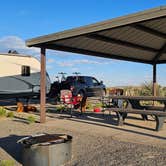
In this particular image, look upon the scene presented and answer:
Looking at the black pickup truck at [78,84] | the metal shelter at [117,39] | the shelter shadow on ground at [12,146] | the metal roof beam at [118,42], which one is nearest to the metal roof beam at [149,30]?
the metal shelter at [117,39]

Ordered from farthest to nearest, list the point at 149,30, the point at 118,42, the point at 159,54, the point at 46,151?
the point at 159,54
the point at 118,42
the point at 149,30
the point at 46,151

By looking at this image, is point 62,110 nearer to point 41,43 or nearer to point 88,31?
point 41,43

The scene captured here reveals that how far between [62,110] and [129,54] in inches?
151

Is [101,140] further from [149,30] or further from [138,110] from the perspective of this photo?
[149,30]

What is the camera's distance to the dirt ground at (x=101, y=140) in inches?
241

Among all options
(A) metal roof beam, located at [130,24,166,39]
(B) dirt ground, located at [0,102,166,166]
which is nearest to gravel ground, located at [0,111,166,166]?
(B) dirt ground, located at [0,102,166,166]

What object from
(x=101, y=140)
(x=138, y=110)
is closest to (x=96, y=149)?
(x=101, y=140)

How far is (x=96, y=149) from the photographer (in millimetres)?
6945

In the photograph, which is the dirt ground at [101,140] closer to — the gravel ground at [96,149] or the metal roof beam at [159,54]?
the gravel ground at [96,149]

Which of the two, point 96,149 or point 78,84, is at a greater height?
point 78,84

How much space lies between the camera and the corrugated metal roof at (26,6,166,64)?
8211mm

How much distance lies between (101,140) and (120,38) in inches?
194

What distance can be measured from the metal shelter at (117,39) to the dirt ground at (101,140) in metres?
1.27

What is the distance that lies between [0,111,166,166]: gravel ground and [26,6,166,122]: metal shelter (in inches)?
79.8
